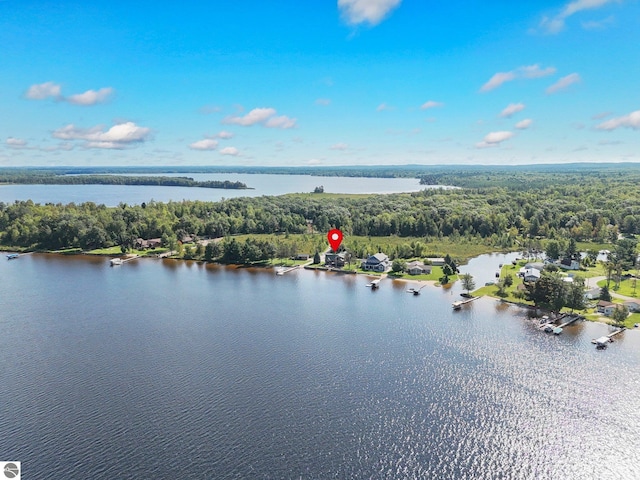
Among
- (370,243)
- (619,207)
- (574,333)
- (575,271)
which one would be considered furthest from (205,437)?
(619,207)

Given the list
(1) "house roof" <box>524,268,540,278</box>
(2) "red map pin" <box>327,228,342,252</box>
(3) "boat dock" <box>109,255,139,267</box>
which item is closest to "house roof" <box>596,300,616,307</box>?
(1) "house roof" <box>524,268,540,278</box>

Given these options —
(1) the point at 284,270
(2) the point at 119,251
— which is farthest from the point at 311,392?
(2) the point at 119,251

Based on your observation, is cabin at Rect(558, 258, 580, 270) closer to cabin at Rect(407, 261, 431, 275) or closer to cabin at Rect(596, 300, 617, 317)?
cabin at Rect(596, 300, 617, 317)

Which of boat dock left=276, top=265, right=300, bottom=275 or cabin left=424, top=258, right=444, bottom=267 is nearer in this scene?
boat dock left=276, top=265, right=300, bottom=275

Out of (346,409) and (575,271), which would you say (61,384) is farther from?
(575,271)

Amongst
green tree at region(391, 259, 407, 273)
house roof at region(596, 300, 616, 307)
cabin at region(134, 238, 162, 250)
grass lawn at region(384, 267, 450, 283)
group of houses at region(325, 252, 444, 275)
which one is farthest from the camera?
cabin at region(134, 238, 162, 250)

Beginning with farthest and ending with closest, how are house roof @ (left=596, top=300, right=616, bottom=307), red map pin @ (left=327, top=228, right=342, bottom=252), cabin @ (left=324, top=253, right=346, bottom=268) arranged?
red map pin @ (left=327, top=228, right=342, bottom=252) → cabin @ (left=324, top=253, right=346, bottom=268) → house roof @ (left=596, top=300, right=616, bottom=307)

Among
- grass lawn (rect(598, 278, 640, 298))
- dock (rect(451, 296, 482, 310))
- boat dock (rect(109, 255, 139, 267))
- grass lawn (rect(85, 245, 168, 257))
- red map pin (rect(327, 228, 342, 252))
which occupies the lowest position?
dock (rect(451, 296, 482, 310))

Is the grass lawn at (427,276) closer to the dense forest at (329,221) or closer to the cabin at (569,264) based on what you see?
the cabin at (569,264)
